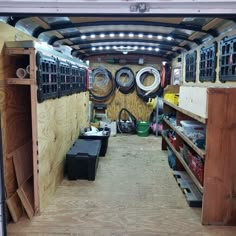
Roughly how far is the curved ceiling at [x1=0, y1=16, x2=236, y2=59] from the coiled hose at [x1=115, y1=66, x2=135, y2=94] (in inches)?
57.9

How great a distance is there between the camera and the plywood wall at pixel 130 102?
25.9ft

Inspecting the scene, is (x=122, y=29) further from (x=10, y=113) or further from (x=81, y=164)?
(x=10, y=113)

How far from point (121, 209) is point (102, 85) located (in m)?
5.22

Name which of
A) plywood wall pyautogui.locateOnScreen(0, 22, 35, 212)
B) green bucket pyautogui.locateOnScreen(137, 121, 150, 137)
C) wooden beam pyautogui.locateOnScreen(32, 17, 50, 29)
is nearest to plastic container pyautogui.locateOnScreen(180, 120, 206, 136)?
plywood wall pyautogui.locateOnScreen(0, 22, 35, 212)

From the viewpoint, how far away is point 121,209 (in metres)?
3.06

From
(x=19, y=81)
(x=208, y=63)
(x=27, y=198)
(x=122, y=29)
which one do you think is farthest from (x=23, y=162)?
(x=208, y=63)

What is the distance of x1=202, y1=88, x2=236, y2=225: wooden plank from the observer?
8.53 ft

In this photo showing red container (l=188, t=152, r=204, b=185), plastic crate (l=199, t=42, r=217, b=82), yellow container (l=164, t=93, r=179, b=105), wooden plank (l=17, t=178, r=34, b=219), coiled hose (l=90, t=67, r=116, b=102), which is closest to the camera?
wooden plank (l=17, t=178, r=34, b=219)

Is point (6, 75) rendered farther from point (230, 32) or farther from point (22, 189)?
point (230, 32)

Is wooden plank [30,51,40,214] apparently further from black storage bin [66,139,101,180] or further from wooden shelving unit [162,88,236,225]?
wooden shelving unit [162,88,236,225]

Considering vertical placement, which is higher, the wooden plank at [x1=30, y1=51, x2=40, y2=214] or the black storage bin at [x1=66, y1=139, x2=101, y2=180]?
the wooden plank at [x1=30, y1=51, x2=40, y2=214]

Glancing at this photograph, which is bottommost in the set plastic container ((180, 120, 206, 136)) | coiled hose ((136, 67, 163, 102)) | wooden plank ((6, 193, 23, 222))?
wooden plank ((6, 193, 23, 222))

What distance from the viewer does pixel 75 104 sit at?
4742mm

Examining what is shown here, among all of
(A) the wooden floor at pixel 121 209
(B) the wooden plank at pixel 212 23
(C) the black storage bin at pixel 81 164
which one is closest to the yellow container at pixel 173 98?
(A) the wooden floor at pixel 121 209
